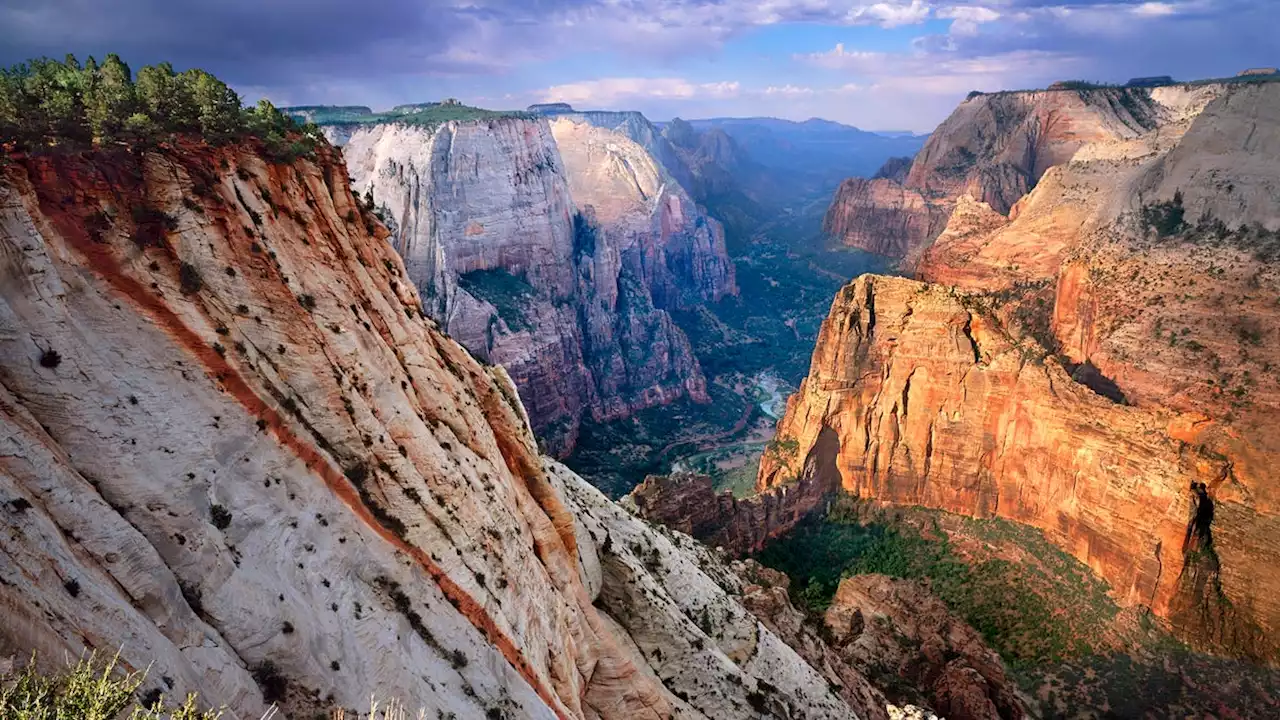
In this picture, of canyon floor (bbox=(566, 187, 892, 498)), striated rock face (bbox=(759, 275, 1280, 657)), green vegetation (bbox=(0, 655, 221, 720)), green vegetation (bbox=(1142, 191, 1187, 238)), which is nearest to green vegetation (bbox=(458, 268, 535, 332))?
canyon floor (bbox=(566, 187, 892, 498))

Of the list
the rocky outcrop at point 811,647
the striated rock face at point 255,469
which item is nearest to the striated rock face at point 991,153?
the rocky outcrop at point 811,647

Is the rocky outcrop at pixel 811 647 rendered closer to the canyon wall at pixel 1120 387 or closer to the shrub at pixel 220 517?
the canyon wall at pixel 1120 387

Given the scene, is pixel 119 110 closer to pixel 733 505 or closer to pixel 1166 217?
pixel 733 505

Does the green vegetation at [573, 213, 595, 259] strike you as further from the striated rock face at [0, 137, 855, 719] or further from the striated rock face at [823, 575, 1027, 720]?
the striated rock face at [0, 137, 855, 719]

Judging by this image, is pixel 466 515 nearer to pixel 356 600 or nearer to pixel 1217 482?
pixel 356 600

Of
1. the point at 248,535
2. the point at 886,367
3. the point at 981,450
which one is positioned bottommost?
the point at 981,450

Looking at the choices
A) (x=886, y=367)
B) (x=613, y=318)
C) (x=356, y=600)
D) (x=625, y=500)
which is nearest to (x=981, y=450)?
(x=886, y=367)

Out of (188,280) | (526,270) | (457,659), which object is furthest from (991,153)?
(188,280)
